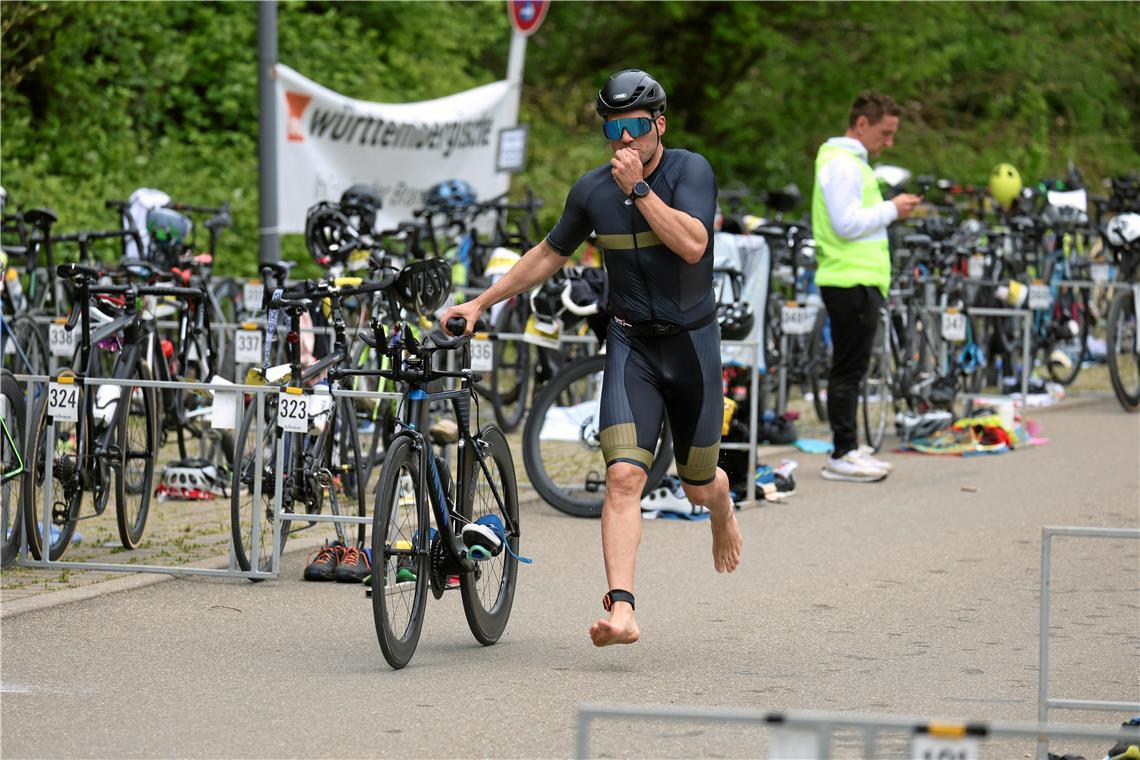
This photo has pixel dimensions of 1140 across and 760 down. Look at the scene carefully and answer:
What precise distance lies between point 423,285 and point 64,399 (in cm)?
169

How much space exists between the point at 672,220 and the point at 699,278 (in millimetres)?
361

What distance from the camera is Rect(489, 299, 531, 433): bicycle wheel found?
13.4 meters

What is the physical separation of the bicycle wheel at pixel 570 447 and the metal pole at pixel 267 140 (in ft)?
11.2

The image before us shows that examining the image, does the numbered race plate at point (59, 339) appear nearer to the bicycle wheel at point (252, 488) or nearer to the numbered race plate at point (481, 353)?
the numbered race plate at point (481, 353)

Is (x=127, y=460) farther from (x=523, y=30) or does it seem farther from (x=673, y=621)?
(x=523, y=30)

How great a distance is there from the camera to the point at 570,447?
10.8 m

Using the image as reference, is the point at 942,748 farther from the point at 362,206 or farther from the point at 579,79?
the point at 579,79

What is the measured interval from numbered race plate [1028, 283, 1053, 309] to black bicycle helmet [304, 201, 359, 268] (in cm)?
599

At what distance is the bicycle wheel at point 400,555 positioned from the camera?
256 inches

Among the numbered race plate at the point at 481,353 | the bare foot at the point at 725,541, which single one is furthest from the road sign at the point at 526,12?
the bare foot at the point at 725,541

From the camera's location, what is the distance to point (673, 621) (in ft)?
25.4

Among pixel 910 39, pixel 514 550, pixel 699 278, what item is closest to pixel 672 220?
pixel 699 278

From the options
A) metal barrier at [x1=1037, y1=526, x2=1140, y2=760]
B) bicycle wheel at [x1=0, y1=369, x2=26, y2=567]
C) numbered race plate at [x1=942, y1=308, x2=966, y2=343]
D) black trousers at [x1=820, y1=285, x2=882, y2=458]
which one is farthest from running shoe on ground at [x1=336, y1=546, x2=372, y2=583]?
numbered race plate at [x1=942, y1=308, x2=966, y2=343]

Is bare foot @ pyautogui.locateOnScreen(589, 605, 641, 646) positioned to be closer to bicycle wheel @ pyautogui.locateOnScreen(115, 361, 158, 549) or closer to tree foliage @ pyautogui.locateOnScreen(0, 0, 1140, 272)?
bicycle wheel @ pyautogui.locateOnScreen(115, 361, 158, 549)
